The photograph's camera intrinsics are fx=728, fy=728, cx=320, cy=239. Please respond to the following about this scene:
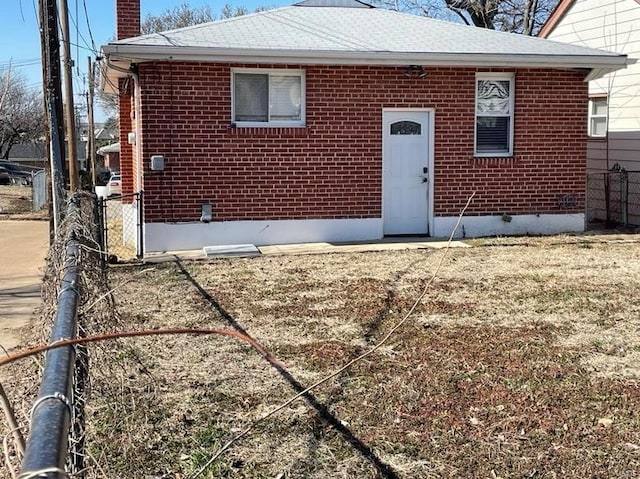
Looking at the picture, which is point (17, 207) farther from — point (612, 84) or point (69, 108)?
point (612, 84)

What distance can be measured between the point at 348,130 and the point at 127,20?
5.10 m

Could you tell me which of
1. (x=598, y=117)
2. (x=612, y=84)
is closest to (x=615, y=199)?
(x=598, y=117)

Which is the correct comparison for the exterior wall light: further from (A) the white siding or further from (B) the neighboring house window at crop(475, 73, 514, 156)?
(A) the white siding

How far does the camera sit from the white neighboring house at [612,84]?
15398mm

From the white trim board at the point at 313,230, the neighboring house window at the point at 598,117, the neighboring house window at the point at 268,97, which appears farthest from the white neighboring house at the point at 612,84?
the neighboring house window at the point at 268,97

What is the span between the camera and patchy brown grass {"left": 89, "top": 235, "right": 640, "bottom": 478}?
4.21 m

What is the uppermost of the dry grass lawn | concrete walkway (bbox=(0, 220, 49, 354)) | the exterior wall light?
the exterior wall light

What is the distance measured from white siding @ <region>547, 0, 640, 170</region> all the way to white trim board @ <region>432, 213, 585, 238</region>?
105 inches

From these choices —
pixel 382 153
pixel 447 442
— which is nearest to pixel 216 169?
pixel 382 153

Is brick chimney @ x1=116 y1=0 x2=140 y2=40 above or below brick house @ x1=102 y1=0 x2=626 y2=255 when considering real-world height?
above

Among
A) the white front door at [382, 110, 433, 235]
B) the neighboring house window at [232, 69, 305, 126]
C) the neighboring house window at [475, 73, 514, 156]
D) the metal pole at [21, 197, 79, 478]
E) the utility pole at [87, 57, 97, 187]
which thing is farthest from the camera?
the utility pole at [87, 57, 97, 187]

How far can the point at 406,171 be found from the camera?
1324 cm

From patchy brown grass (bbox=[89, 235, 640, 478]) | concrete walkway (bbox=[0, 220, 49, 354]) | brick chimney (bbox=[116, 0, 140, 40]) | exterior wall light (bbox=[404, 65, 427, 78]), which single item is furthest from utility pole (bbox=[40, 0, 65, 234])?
exterior wall light (bbox=[404, 65, 427, 78])

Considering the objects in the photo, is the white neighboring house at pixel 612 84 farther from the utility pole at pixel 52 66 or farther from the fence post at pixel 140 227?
the utility pole at pixel 52 66
